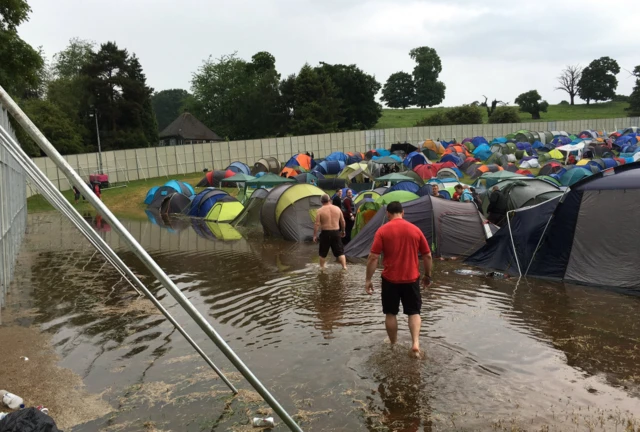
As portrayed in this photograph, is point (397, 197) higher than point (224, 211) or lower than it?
higher

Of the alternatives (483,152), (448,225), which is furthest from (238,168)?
(448,225)

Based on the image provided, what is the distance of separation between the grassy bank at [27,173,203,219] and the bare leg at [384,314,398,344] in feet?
74.9

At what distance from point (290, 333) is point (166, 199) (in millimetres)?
23502

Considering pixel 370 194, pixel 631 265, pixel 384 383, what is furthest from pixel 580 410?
pixel 370 194

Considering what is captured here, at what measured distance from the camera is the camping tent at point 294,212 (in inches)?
740

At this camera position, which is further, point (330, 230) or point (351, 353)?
point (330, 230)

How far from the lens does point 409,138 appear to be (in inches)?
2625

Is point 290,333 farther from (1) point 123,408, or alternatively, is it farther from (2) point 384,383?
(1) point 123,408

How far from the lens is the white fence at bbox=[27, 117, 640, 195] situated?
39469 millimetres

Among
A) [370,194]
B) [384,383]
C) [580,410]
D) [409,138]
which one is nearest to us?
[580,410]

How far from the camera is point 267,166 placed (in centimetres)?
4309

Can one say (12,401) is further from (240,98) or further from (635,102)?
A: (635,102)

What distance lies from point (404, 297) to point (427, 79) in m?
121

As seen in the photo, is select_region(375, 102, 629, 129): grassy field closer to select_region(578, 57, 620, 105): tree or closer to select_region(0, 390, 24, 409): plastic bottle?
select_region(578, 57, 620, 105): tree
